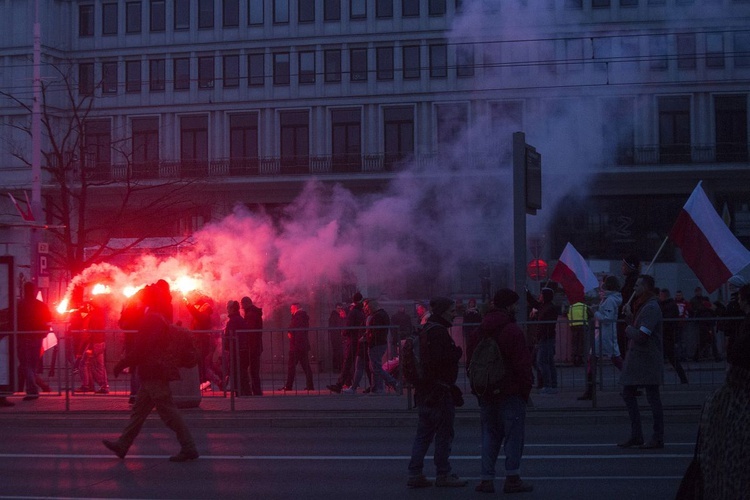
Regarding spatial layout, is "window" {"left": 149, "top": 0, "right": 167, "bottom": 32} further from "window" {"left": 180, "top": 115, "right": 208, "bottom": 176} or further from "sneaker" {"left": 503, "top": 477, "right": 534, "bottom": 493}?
"sneaker" {"left": 503, "top": 477, "right": 534, "bottom": 493}

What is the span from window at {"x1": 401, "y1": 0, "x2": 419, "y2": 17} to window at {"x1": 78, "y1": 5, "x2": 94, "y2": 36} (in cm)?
1233

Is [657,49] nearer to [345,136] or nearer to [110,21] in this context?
[345,136]

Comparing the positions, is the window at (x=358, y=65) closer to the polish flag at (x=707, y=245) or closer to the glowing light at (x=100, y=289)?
the glowing light at (x=100, y=289)

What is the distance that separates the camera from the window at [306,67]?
35438 mm

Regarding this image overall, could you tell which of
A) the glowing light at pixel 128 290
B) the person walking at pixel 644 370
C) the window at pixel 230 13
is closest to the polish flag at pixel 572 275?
the glowing light at pixel 128 290

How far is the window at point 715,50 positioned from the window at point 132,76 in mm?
20516

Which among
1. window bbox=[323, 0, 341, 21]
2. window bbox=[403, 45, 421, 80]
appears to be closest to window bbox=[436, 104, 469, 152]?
window bbox=[403, 45, 421, 80]

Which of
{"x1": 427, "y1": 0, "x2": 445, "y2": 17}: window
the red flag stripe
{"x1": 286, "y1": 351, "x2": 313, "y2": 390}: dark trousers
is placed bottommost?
{"x1": 286, "y1": 351, "x2": 313, "y2": 390}: dark trousers

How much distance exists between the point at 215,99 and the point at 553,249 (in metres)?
13.6

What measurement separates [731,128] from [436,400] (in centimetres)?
2471

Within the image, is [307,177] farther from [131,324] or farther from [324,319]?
[131,324]

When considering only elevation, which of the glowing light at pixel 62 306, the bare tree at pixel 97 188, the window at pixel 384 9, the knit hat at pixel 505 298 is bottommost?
the glowing light at pixel 62 306

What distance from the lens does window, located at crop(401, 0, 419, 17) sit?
33.2 m

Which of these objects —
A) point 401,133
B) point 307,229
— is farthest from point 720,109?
point 307,229
